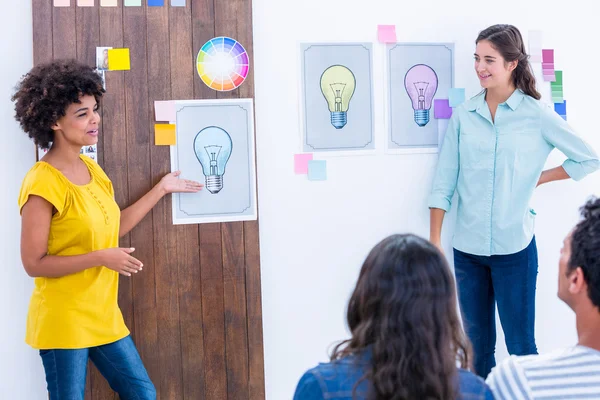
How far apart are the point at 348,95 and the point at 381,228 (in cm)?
58

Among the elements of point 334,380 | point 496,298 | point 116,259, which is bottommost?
point 496,298

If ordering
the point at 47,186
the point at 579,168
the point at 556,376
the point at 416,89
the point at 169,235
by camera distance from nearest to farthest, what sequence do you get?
the point at 556,376, the point at 47,186, the point at 169,235, the point at 579,168, the point at 416,89

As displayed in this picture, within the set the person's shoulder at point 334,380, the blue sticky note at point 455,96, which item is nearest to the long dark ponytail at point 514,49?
the blue sticky note at point 455,96

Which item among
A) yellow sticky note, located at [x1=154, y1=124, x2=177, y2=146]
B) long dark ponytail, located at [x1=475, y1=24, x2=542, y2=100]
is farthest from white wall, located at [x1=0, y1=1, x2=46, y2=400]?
long dark ponytail, located at [x1=475, y1=24, x2=542, y2=100]

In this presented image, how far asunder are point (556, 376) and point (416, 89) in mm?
1896

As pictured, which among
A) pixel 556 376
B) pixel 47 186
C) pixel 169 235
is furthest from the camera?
pixel 169 235

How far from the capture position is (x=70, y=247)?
2.06 m

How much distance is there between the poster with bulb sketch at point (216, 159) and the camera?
261 centimetres

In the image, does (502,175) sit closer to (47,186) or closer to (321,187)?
(321,187)

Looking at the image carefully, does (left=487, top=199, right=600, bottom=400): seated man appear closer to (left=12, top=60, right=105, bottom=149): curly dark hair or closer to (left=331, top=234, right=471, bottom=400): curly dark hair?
(left=331, top=234, right=471, bottom=400): curly dark hair

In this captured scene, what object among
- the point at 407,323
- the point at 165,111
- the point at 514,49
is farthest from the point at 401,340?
the point at 514,49

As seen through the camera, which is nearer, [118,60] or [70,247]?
[70,247]

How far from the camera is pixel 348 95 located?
2.78 meters

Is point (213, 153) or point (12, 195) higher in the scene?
point (213, 153)
